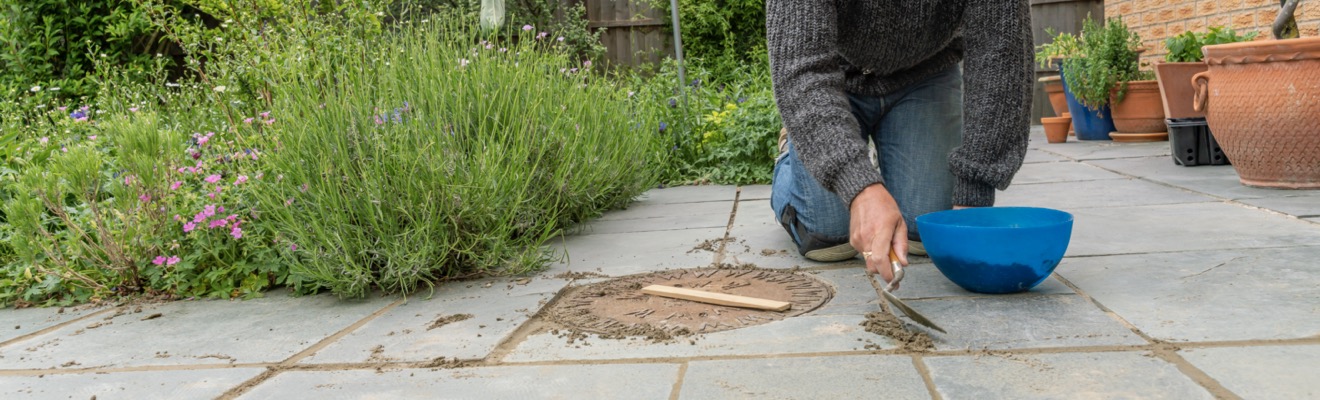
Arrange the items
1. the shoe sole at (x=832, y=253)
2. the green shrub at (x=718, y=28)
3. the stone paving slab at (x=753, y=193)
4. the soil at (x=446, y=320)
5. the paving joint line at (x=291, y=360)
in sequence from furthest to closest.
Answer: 1. the green shrub at (x=718, y=28)
2. the stone paving slab at (x=753, y=193)
3. the shoe sole at (x=832, y=253)
4. the soil at (x=446, y=320)
5. the paving joint line at (x=291, y=360)

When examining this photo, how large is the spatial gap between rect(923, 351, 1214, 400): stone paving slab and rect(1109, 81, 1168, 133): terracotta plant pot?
4592 mm

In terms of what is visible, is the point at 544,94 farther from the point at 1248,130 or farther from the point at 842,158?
the point at 1248,130

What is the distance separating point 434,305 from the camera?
2111 mm

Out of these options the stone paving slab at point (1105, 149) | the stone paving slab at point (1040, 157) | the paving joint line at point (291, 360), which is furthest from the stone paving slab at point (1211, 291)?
the stone paving slab at point (1040, 157)

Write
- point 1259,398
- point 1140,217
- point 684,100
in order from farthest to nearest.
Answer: point 684,100 → point 1140,217 → point 1259,398

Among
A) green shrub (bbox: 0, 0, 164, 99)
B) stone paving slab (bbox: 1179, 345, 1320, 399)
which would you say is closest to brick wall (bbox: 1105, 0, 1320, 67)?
stone paving slab (bbox: 1179, 345, 1320, 399)

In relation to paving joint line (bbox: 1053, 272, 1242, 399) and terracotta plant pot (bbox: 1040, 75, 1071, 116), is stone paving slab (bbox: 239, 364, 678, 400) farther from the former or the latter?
terracotta plant pot (bbox: 1040, 75, 1071, 116)

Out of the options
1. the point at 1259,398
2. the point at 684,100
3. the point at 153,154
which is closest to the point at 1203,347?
the point at 1259,398

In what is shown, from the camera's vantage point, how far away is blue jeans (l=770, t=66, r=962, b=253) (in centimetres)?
247

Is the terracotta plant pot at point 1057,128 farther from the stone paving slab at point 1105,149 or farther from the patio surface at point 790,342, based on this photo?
the patio surface at point 790,342

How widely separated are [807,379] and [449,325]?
2.74ft

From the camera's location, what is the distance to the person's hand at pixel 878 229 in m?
1.53

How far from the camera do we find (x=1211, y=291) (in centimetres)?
179

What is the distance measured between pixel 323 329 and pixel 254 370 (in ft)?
1.00
